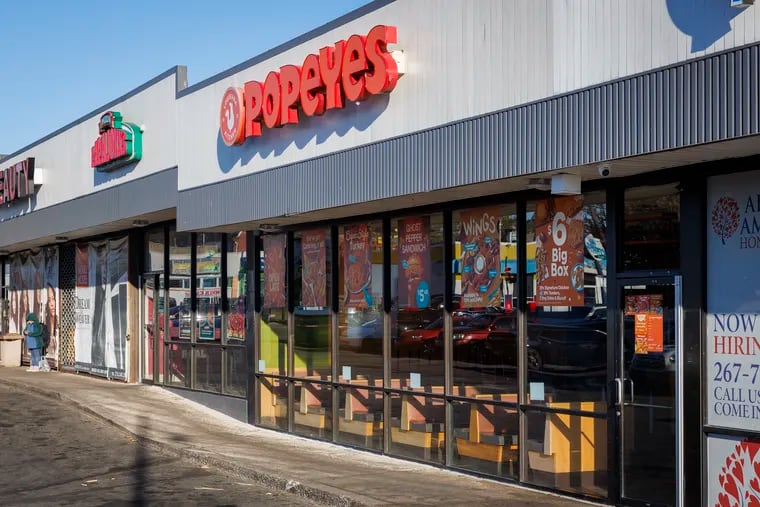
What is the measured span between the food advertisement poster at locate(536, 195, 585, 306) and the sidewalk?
2112 millimetres

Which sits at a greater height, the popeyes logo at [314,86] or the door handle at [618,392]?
the popeyes logo at [314,86]

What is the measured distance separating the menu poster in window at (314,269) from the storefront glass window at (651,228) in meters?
6.16

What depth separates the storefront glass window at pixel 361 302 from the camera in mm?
14227

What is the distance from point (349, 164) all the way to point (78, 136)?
12.6 m

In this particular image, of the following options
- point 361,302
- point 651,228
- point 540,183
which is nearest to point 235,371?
point 361,302

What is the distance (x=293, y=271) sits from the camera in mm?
16219

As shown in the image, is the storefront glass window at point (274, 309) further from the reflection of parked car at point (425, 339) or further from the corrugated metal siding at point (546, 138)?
the reflection of parked car at point (425, 339)

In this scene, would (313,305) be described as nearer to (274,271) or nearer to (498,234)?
(274,271)

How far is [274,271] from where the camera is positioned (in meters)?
16.8

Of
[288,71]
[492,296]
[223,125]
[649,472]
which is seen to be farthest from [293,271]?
[649,472]

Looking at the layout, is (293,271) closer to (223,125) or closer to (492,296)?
(223,125)

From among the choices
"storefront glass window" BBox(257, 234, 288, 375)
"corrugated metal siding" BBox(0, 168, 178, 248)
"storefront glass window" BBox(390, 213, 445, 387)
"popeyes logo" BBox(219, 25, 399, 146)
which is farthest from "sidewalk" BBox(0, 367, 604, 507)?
"popeyes logo" BBox(219, 25, 399, 146)

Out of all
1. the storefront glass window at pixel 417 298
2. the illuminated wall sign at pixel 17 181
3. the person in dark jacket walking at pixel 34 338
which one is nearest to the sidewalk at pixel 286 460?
the storefront glass window at pixel 417 298

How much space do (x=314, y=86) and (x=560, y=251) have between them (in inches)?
167
